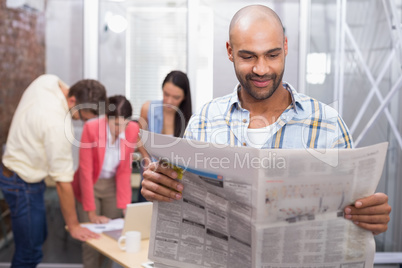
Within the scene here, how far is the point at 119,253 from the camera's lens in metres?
1.66

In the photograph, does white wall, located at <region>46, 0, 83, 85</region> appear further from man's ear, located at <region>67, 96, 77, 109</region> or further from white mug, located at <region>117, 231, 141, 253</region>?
white mug, located at <region>117, 231, 141, 253</region>

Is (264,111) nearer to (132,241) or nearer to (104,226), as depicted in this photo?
(132,241)

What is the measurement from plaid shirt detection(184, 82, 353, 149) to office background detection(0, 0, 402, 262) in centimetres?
160

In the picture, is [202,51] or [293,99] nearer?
[293,99]

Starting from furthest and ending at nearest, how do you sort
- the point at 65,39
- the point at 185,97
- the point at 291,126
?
the point at 65,39
the point at 185,97
the point at 291,126

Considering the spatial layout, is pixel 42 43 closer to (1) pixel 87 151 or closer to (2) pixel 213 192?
(1) pixel 87 151

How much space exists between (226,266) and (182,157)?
0.28 m

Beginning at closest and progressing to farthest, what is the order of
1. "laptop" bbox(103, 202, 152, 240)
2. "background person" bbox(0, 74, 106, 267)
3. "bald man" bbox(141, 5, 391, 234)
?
"bald man" bbox(141, 5, 391, 234)
"laptop" bbox(103, 202, 152, 240)
"background person" bbox(0, 74, 106, 267)

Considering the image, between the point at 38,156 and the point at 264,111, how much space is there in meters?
1.35

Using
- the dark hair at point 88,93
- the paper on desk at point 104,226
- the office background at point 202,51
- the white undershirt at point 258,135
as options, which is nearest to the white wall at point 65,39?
the office background at point 202,51

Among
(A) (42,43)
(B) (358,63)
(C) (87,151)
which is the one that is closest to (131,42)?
(A) (42,43)

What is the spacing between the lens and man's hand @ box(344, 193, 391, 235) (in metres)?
0.94

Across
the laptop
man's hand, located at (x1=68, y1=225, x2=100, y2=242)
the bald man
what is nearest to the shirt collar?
the bald man

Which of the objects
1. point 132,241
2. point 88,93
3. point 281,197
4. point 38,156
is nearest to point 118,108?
point 88,93
